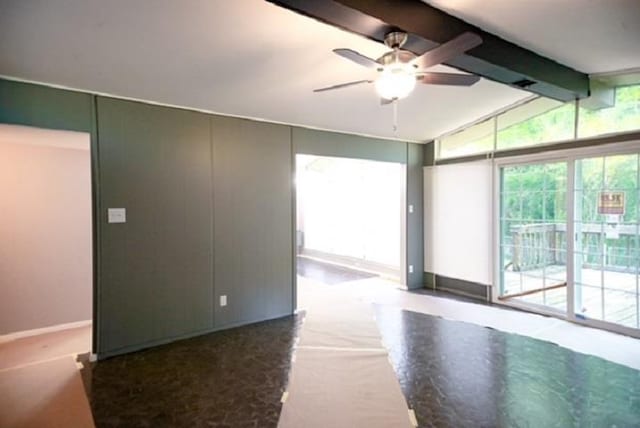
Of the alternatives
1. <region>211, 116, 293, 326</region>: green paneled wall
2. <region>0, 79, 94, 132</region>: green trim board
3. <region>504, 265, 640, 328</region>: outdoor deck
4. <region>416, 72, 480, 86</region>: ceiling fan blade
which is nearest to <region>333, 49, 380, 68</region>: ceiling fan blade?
<region>416, 72, 480, 86</region>: ceiling fan blade

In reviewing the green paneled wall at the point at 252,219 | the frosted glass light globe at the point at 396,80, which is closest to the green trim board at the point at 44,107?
the green paneled wall at the point at 252,219

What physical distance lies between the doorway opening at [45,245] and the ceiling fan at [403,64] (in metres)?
2.98

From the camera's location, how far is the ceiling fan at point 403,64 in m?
2.10

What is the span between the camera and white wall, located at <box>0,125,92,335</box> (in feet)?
13.1

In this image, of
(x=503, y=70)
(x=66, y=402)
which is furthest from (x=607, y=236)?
(x=66, y=402)

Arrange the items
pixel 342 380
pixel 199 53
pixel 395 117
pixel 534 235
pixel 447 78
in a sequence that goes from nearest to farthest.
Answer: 1. pixel 447 78
2. pixel 199 53
3. pixel 342 380
4. pixel 395 117
5. pixel 534 235

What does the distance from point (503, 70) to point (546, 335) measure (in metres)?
2.79

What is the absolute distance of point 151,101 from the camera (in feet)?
12.0

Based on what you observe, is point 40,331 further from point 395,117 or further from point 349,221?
point 349,221

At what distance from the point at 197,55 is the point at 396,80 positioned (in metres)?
1.54

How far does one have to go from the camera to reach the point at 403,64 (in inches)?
90.6

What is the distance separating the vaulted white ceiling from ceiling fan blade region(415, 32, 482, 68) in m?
0.60

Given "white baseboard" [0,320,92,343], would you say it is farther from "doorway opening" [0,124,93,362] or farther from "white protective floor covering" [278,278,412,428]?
"white protective floor covering" [278,278,412,428]

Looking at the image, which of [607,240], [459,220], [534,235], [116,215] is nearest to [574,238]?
[607,240]
